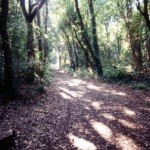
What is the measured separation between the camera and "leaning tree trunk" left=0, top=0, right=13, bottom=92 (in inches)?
444

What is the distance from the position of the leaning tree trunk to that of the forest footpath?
1.01m

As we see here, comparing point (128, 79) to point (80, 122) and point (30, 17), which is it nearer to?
point (30, 17)

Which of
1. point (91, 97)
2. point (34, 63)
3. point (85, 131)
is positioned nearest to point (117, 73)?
point (91, 97)

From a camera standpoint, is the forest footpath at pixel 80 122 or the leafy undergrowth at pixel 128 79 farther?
the leafy undergrowth at pixel 128 79

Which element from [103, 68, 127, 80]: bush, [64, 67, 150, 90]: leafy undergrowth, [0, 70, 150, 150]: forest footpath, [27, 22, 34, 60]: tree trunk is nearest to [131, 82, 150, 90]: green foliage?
[64, 67, 150, 90]: leafy undergrowth

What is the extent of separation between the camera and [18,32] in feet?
47.9

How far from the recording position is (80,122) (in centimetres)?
966

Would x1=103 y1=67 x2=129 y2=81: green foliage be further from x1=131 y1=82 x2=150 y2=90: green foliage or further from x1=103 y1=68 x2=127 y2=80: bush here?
x1=131 y1=82 x2=150 y2=90: green foliage

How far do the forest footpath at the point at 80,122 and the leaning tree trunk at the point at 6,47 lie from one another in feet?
3.32

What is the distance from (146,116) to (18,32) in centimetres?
860

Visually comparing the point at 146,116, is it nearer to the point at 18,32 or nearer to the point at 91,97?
the point at 91,97

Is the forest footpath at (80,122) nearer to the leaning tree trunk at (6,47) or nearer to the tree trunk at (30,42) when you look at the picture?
the leaning tree trunk at (6,47)

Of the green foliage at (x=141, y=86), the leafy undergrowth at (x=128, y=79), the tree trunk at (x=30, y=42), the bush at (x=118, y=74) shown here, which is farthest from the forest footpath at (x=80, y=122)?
the bush at (x=118, y=74)

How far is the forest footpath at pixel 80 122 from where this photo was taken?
7559 millimetres
